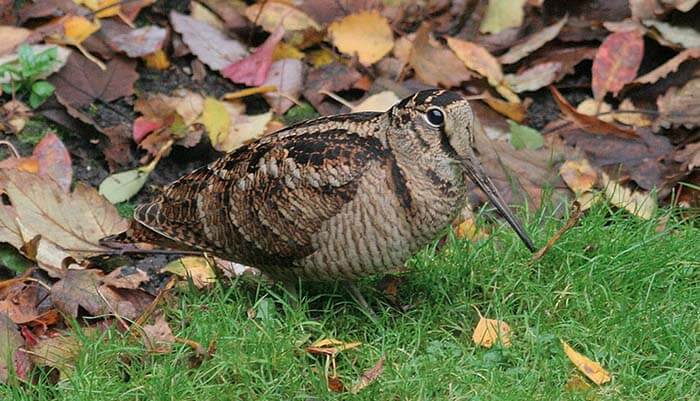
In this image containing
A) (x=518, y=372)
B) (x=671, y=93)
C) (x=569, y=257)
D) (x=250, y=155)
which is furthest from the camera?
(x=671, y=93)

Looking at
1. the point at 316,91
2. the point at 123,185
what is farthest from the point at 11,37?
the point at 316,91

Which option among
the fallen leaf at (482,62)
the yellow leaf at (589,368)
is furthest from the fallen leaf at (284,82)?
the yellow leaf at (589,368)

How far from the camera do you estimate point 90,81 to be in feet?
16.8

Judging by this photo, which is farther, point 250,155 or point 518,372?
point 250,155

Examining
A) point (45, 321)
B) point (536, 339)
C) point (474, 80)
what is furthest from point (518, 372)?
point (474, 80)

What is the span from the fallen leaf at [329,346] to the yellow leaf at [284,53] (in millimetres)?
1899

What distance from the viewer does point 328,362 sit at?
12.3 feet

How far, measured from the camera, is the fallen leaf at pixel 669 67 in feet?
17.1

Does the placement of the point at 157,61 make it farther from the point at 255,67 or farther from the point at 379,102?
the point at 379,102

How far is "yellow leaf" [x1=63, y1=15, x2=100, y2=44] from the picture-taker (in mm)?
5219

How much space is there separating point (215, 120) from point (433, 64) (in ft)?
3.39

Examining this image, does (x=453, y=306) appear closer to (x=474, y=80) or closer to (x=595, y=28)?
(x=474, y=80)

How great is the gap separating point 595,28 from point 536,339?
7.12ft

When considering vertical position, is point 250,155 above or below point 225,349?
above
